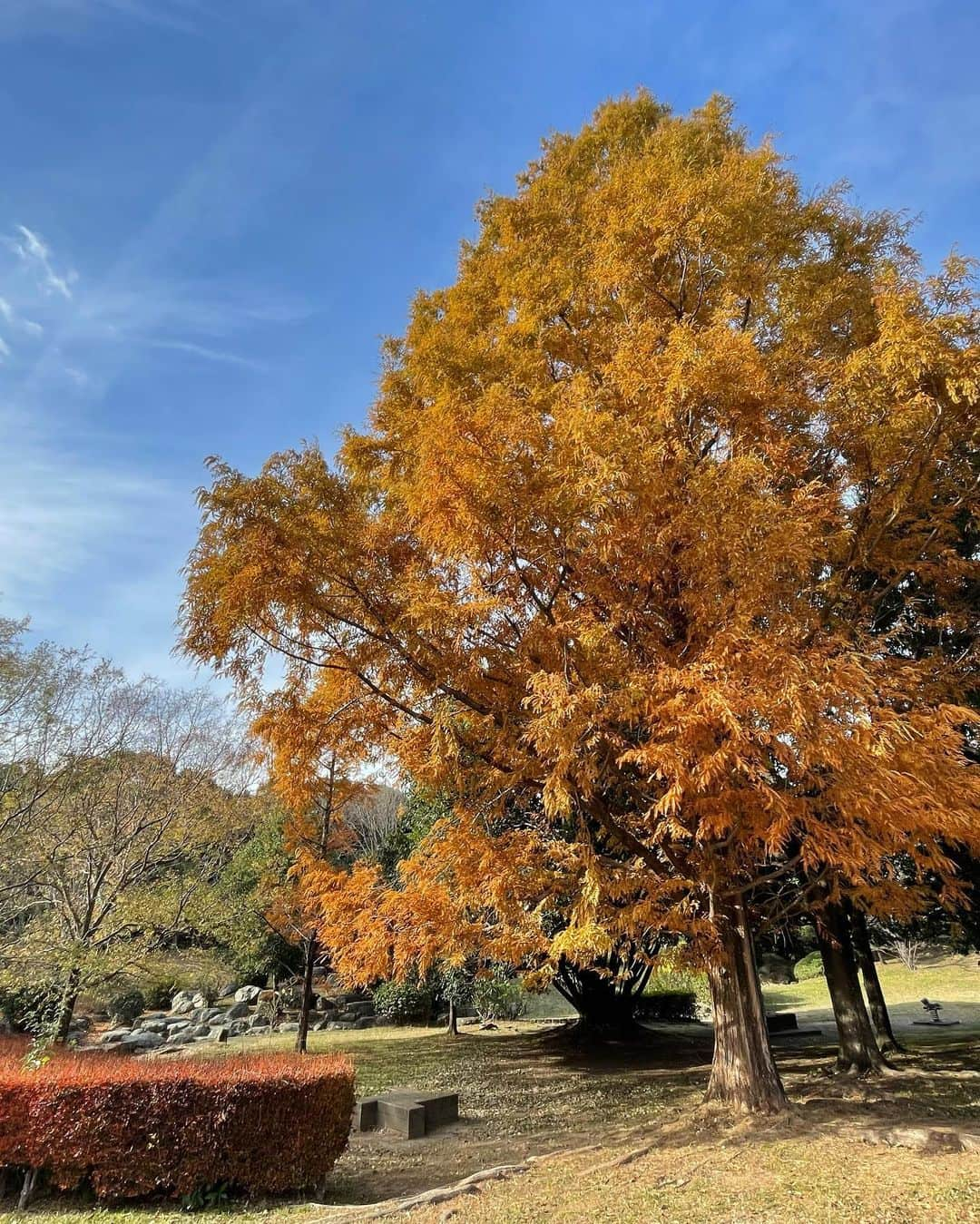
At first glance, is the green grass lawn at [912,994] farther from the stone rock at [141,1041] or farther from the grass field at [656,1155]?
the stone rock at [141,1041]

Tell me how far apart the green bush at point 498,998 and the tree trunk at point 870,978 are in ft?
17.7

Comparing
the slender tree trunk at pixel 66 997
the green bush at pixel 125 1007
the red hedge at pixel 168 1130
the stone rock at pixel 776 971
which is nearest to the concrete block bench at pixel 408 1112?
the red hedge at pixel 168 1130

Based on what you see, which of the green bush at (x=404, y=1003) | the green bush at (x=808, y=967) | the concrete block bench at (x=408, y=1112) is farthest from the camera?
the green bush at (x=808, y=967)

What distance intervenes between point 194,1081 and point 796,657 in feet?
19.3

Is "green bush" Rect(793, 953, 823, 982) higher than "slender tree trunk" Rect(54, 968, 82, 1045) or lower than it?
lower

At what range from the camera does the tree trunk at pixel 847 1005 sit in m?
9.46

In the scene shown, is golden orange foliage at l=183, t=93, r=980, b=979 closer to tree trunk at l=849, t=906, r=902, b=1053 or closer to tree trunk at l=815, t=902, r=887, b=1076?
tree trunk at l=815, t=902, r=887, b=1076

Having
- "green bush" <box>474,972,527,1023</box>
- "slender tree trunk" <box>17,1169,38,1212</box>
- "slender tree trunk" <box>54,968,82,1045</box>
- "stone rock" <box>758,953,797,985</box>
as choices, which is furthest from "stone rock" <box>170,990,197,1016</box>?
"stone rock" <box>758,953,797,985</box>

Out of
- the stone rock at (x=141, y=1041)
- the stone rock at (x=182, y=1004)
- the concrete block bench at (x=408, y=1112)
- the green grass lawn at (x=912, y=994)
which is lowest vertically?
the green grass lawn at (x=912, y=994)

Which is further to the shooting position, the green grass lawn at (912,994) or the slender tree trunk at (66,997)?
the green grass lawn at (912,994)

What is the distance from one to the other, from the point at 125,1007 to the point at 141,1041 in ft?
14.3

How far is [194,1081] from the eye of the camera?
5633 mm

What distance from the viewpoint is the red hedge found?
17.9ft

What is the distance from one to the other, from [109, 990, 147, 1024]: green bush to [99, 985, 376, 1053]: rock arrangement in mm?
354
